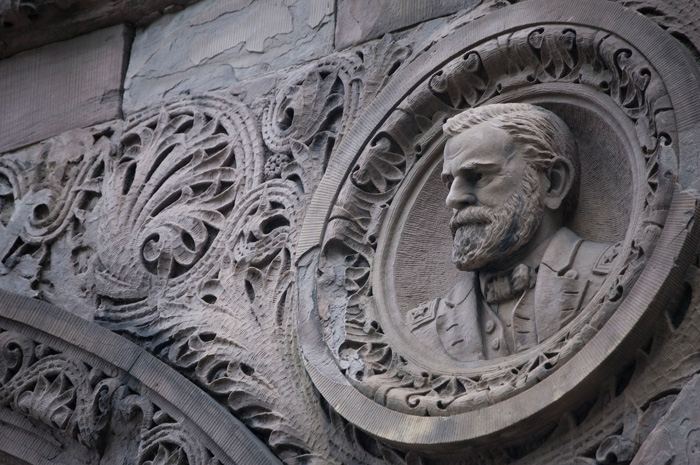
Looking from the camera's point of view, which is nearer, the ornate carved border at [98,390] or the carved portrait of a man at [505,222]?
the carved portrait of a man at [505,222]

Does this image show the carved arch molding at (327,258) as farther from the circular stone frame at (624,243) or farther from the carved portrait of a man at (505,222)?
the carved portrait of a man at (505,222)

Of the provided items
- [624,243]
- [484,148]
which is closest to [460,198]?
[484,148]

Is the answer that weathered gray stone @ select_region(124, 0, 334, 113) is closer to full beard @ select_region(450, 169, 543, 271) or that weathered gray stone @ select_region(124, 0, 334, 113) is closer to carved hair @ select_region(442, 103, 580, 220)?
carved hair @ select_region(442, 103, 580, 220)

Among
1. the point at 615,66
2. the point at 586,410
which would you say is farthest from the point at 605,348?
the point at 615,66

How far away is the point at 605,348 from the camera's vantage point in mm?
3920

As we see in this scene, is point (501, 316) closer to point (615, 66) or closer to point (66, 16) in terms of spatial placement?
point (615, 66)

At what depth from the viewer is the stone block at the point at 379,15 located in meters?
5.10

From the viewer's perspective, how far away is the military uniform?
4.25m

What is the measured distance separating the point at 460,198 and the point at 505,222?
170 mm

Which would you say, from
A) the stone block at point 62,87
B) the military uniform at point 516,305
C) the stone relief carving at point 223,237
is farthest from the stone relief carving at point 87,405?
the stone block at point 62,87

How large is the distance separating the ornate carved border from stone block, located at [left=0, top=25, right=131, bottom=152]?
3.05 feet

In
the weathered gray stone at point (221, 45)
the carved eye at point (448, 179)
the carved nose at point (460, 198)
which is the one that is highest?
the weathered gray stone at point (221, 45)

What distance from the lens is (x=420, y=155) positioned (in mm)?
4879

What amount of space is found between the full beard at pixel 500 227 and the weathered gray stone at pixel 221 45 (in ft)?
4.12
